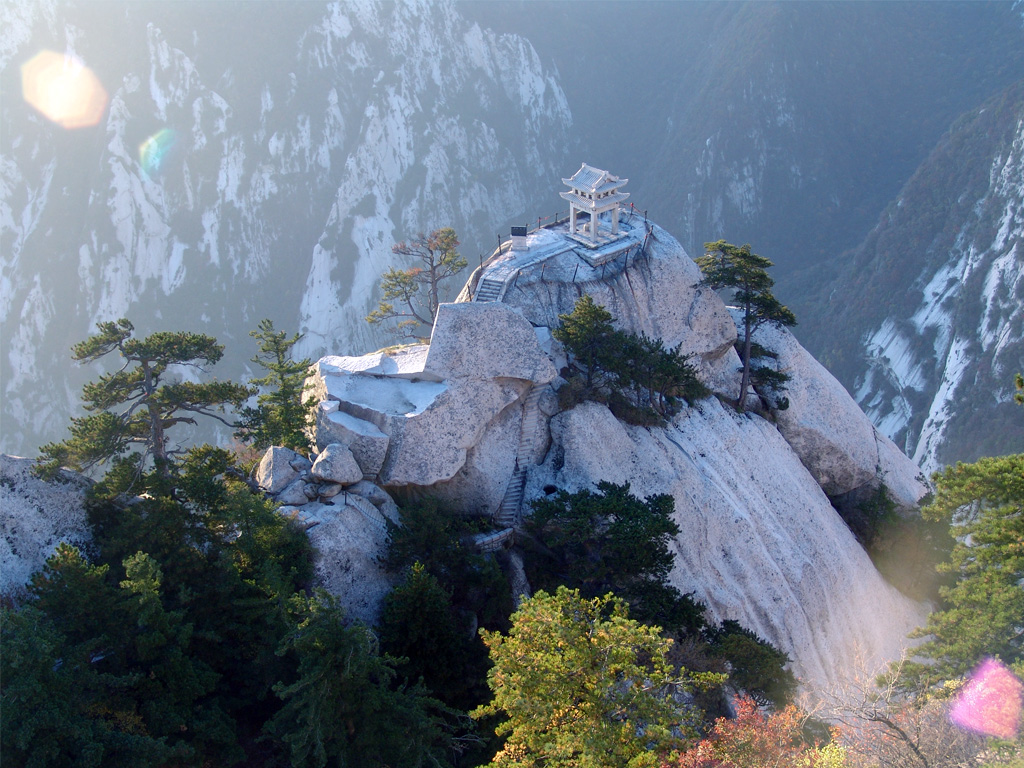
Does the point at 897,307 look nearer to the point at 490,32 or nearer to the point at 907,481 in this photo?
the point at 907,481

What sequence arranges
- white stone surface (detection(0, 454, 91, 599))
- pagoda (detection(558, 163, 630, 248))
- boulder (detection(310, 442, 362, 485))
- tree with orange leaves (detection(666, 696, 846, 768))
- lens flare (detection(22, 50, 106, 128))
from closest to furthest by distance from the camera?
1. tree with orange leaves (detection(666, 696, 846, 768))
2. white stone surface (detection(0, 454, 91, 599))
3. boulder (detection(310, 442, 362, 485))
4. pagoda (detection(558, 163, 630, 248))
5. lens flare (detection(22, 50, 106, 128))

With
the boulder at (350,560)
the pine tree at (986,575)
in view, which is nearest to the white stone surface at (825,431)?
the pine tree at (986,575)

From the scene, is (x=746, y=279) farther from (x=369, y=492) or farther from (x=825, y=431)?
(x=369, y=492)

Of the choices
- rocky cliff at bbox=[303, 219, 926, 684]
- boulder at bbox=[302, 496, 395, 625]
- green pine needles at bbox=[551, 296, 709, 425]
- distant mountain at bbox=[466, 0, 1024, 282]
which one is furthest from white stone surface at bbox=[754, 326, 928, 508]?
distant mountain at bbox=[466, 0, 1024, 282]

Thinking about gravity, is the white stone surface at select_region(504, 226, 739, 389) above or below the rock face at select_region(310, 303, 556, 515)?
above

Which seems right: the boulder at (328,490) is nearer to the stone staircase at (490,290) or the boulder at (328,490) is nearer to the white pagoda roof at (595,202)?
the stone staircase at (490,290)

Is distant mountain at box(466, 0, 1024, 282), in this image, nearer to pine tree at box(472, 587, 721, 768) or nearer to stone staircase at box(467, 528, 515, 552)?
stone staircase at box(467, 528, 515, 552)
